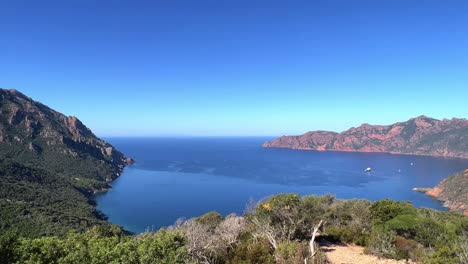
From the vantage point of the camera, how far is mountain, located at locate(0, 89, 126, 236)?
6128 centimetres

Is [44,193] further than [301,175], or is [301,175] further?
[301,175]

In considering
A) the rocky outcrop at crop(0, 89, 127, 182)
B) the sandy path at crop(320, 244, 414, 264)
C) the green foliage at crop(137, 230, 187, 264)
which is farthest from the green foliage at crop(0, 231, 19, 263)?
the rocky outcrop at crop(0, 89, 127, 182)

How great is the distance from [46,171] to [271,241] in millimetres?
113615

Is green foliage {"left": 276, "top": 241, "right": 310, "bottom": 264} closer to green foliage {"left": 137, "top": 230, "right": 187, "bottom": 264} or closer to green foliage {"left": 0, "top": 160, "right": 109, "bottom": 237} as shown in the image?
green foliage {"left": 137, "top": 230, "right": 187, "bottom": 264}

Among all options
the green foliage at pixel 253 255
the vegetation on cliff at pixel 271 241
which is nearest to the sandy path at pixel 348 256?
the vegetation on cliff at pixel 271 241

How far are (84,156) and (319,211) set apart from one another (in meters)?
149

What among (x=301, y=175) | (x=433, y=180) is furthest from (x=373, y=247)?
(x=433, y=180)

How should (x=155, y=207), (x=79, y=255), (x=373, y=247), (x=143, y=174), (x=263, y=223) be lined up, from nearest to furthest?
(x=79, y=255), (x=373, y=247), (x=263, y=223), (x=155, y=207), (x=143, y=174)

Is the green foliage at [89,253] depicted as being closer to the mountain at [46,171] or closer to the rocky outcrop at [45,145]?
the mountain at [46,171]

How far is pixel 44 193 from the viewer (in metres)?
84.6

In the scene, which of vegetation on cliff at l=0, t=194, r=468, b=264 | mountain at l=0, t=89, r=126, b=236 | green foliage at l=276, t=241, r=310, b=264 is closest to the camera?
vegetation on cliff at l=0, t=194, r=468, b=264

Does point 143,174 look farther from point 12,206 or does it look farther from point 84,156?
point 12,206

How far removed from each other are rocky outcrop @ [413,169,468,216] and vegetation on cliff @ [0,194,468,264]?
7399cm

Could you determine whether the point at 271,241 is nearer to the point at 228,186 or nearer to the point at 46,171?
the point at 228,186
